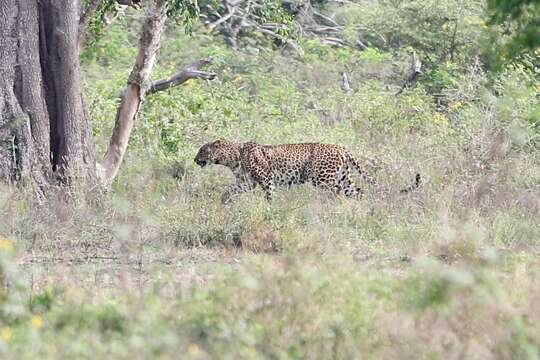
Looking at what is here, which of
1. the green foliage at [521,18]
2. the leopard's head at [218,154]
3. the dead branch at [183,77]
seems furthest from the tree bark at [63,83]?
the green foliage at [521,18]

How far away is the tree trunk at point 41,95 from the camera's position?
527 inches

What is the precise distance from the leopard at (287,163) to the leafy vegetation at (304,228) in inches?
11.0

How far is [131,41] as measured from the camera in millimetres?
27672

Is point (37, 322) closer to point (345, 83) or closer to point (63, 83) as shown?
point (63, 83)

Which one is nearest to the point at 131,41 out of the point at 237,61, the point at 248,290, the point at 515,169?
the point at 237,61

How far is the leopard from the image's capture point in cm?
1539

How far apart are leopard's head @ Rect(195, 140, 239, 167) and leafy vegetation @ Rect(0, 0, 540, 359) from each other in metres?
0.21

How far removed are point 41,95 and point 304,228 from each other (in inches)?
151

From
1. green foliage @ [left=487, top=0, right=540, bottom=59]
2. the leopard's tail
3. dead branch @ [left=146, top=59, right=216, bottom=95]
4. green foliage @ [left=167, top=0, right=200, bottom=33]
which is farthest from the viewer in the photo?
dead branch @ [left=146, top=59, right=216, bottom=95]

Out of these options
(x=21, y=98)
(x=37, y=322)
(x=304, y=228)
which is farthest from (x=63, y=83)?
(x=37, y=322)

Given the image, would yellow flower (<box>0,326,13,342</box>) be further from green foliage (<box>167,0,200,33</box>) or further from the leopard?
the leopard

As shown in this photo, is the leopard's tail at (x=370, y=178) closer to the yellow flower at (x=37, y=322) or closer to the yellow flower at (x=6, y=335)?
the yellow flower at (x=37, y=322)

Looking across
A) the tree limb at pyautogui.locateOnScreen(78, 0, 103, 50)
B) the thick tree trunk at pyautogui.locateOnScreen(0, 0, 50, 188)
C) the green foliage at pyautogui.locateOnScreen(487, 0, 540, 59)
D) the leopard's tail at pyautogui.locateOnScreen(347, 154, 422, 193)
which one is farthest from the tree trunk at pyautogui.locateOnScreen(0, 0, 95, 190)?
the green foliage at pyautogui.locateOnScreen(487, 0, 540, 59)

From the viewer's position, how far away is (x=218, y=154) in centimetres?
1553
